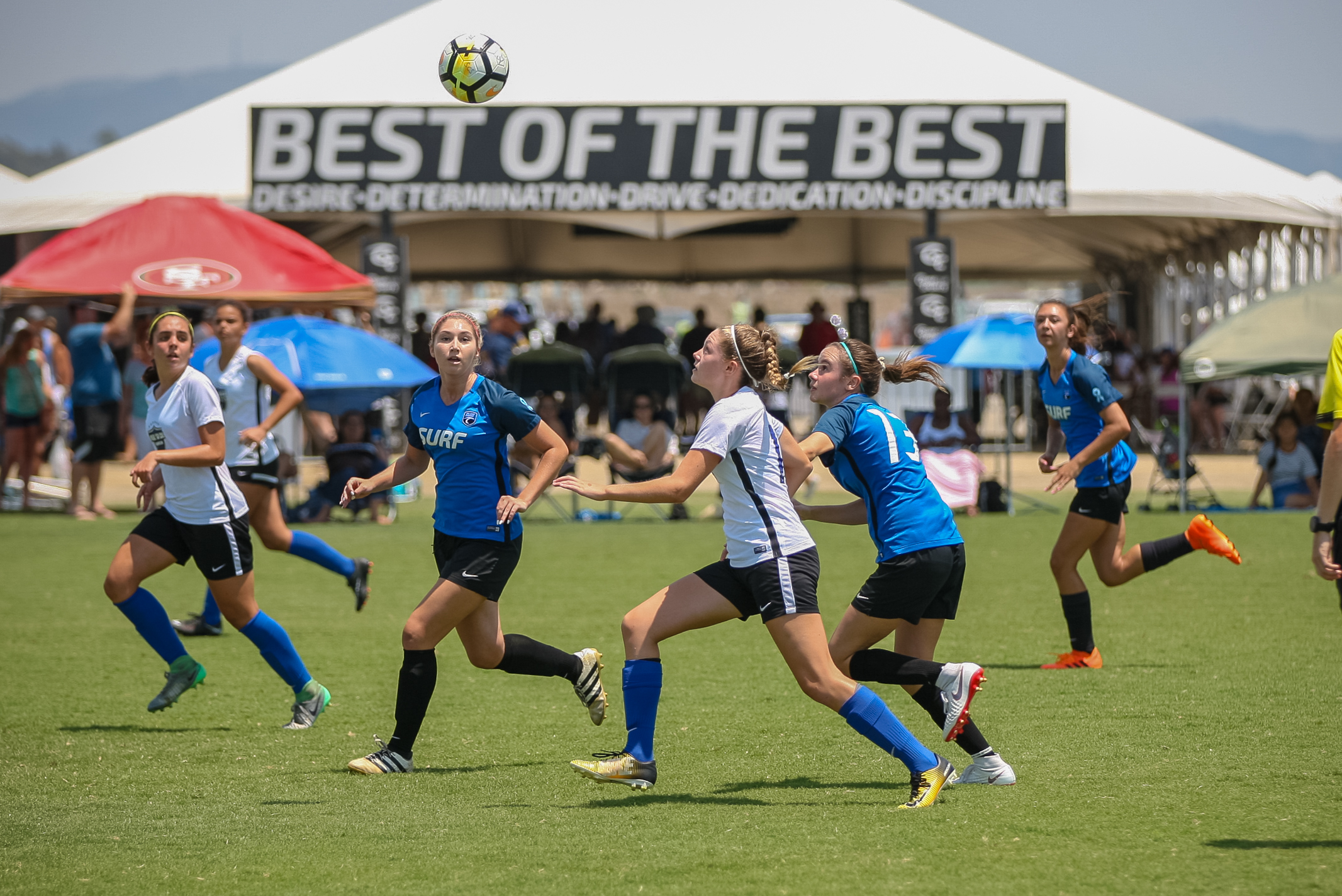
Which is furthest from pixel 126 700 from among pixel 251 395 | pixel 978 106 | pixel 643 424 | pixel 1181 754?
pixel 978 106

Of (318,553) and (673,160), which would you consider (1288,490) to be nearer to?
(673,160)

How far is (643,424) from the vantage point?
54.9ft

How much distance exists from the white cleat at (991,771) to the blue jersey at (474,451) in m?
1.92

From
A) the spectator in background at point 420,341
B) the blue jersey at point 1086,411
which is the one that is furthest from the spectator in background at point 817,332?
the blue jersey at point 1086,411

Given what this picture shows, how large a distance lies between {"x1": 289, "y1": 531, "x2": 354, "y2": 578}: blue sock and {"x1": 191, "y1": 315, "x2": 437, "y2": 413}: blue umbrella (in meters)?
5.36

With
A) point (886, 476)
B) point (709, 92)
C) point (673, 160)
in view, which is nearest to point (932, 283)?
point (673, 160)

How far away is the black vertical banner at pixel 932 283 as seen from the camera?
66.7 feet

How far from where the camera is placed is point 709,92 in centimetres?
2405

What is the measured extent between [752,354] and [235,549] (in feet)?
9.33

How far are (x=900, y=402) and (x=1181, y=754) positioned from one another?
43.9 ft

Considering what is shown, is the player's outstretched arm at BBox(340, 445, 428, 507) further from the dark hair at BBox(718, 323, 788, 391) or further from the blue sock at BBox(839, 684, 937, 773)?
the blue sock at BBox(839, 684, 937, 773)

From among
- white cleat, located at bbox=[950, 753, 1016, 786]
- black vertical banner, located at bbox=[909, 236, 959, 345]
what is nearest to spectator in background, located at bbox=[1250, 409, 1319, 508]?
black vertical banner, located at bbox=[909, 236, 959, 345]

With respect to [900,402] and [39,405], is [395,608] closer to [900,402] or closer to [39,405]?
[39,405]

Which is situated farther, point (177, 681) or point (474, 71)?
point (474, 71)
